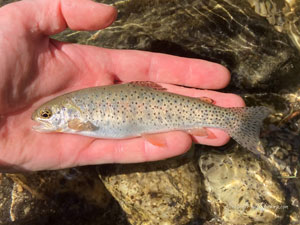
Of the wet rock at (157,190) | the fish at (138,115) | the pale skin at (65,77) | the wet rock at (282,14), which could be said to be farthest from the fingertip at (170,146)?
the wet rock at (282,14)

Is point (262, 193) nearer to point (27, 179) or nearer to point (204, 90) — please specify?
point (204, 90)

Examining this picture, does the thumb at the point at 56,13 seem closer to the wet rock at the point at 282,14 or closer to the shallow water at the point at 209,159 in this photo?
the shallow water at the point at 209,159

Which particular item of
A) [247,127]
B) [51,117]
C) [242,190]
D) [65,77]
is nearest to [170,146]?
[247,127]

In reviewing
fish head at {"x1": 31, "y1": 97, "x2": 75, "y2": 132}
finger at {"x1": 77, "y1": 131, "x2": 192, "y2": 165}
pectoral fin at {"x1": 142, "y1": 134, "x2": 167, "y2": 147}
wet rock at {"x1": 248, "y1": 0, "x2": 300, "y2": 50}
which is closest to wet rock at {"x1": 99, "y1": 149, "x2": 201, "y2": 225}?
finger at {"x1": 77, "y1": 131, "x2": 192, "y2": 165}

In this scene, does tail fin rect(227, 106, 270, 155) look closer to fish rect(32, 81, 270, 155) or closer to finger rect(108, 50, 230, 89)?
fish rect(32, 81, 270, 155)

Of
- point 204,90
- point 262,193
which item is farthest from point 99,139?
point 262,193

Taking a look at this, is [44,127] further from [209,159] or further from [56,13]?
[209,159]
